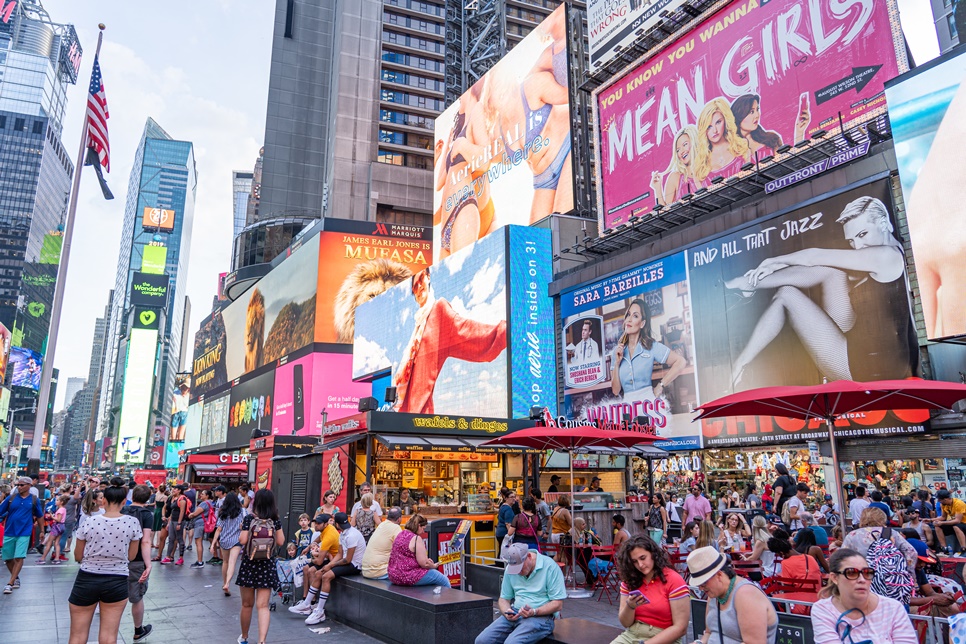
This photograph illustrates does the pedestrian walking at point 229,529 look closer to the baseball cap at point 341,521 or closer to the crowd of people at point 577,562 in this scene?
the crowd of people at point 577,562

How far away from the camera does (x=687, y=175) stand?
25.2m

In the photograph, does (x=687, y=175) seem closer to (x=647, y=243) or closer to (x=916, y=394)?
(x=647, y=243)

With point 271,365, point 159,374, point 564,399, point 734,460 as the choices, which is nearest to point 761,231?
point 734,460

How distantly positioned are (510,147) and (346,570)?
30.3m

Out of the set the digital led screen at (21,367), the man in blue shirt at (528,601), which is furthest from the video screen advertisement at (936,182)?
the digital led screen at (21,367)

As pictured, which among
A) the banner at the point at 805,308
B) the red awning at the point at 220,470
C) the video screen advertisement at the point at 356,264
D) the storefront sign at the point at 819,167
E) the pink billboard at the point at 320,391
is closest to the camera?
the banner at the point at 805,308

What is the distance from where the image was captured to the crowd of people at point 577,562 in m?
4.00

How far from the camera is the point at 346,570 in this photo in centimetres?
952

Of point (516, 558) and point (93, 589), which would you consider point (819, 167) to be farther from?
point (93, 589)

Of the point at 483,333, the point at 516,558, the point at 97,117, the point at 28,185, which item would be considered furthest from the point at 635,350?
the point at 28,185

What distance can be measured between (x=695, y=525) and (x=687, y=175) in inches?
657

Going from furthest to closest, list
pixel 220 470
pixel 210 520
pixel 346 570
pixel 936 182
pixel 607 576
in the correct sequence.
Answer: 1. pixel 220 470
2. pixel 210 520
3. pixel 936 182
4. pixel 607 576
5. pixel 346 570

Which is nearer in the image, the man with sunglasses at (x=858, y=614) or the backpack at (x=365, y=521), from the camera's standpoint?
the man with sunglasses at (x=858, y=614)

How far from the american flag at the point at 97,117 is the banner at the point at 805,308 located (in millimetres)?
18706
